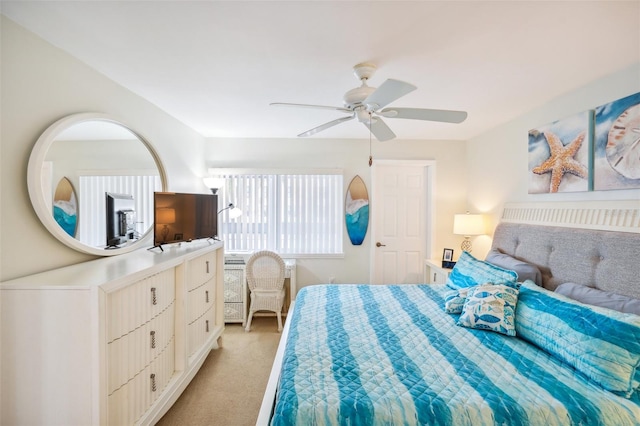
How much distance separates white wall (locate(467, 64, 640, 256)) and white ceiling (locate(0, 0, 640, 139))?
10 centimetres

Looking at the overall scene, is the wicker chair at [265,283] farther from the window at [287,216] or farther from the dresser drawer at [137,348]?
the dresser drawer at [137,348]

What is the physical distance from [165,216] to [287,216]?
1.82 metres

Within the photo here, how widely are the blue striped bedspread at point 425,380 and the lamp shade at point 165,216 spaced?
1434 mm

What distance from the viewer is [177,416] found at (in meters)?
2.00

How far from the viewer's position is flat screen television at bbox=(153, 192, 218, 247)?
236 cm

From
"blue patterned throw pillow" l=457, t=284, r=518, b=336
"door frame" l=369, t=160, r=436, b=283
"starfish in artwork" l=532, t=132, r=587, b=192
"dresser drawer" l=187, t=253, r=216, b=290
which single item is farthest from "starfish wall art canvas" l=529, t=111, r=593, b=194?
"dresser drawer" l=187, t=253, r=216, b=290

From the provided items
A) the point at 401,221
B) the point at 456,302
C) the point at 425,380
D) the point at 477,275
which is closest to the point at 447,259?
the point at 401,221

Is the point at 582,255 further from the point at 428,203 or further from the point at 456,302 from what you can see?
the point at 428,203

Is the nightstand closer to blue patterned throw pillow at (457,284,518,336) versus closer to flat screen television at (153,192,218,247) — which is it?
blue patterned throw pillow at (457,284,518,336)

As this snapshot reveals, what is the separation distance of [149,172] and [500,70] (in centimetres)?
293

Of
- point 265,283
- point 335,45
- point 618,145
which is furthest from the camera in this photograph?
point 265,283

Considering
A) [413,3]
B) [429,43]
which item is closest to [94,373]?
[413,3]

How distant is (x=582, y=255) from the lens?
1973mm

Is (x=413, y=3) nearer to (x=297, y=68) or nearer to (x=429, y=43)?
(x=429, y=43)
